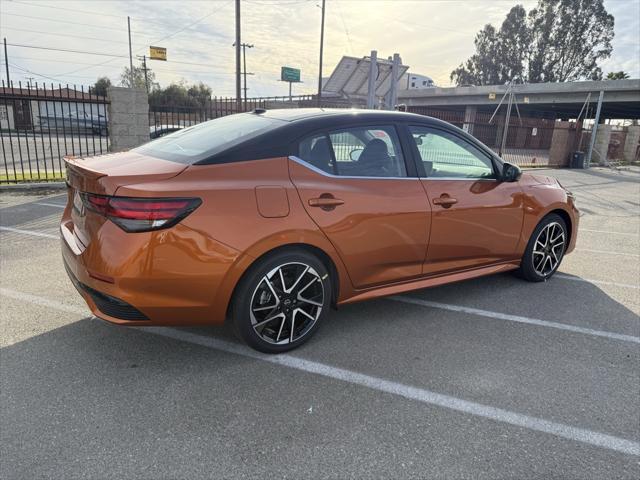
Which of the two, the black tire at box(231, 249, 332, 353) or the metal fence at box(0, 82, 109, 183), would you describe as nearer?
the black tire at box(231, 249, 332, 353)

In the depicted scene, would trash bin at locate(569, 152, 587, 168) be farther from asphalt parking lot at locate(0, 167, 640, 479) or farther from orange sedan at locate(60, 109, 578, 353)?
orange sedan at locate(60, 109, 578, 353)

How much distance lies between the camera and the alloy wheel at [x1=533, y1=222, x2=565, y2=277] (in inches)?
186

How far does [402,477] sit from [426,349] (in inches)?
52.0

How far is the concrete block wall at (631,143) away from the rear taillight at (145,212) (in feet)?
114

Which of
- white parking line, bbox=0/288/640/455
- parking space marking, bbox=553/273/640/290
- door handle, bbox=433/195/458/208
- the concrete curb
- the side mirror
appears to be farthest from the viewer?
the concrete curb

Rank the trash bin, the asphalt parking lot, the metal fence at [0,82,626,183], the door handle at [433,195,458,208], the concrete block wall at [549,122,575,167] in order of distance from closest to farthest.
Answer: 1. the asphalt parking lot
2. the door handle at [433,195,458,208]
3. the metal fence at [0,82,626,183]
4. the trash bin
5. the concrete block wall at [549,122,575,167]

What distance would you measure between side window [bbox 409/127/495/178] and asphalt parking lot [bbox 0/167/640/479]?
1.18 meters

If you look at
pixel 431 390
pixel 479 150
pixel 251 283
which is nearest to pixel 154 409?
pixel 251 283

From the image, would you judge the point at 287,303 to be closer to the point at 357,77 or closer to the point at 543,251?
the point at 543,251

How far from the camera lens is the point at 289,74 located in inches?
1410

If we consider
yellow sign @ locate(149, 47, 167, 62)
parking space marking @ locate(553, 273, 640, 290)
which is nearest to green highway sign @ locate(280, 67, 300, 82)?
yellow sign @ locate(149, 47, 167, 62)

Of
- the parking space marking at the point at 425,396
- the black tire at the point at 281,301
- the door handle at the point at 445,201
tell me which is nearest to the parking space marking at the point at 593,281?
the door handle at the point at 445,201

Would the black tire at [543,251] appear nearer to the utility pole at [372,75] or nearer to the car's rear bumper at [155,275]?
the car's rear bumper at [155,275]

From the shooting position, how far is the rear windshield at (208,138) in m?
3.04
